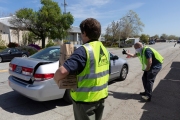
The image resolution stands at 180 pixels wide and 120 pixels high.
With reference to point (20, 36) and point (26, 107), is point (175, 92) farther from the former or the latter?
point (20, 36)

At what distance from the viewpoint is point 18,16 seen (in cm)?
2356

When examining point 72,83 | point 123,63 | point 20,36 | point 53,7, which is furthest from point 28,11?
point 72,83

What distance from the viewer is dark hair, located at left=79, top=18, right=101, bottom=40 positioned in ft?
5.90

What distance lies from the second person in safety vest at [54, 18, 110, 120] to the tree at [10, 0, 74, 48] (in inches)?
935

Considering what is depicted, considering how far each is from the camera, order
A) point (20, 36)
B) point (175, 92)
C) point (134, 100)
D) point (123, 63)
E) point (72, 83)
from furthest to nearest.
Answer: point (20, 36) → point (123, 63) → point (175, 92) → point (134, 100) → point (72, 83)

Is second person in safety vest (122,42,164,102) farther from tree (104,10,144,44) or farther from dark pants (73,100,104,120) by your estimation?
tree (104,10,144,44)

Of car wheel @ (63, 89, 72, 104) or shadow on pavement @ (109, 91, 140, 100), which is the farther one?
shadow on pavement @ (109, 91, 140, 100)

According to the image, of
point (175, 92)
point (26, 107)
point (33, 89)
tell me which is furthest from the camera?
point (175, 92)

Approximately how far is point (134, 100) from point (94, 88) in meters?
3.03

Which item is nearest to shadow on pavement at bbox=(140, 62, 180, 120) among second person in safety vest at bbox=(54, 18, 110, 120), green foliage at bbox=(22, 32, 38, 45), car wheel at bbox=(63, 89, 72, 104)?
car wheel at bbox=(63, 89, 72, 104)

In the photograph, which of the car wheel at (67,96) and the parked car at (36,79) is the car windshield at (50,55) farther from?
the car wheel at (67,96)

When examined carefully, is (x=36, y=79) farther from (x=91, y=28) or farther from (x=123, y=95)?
(x=123, y=95)

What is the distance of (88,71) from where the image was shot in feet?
5.86

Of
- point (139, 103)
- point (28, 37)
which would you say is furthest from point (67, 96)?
point (28, 37)
